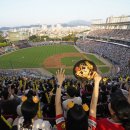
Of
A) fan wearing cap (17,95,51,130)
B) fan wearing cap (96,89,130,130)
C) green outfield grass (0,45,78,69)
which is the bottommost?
green outfield grass (0,45,78,69)

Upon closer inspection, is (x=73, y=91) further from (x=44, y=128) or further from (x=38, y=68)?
(x=38, y=68)

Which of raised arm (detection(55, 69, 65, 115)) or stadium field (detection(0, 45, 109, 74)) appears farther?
stadium field (detection(0, 45, 109, 74))

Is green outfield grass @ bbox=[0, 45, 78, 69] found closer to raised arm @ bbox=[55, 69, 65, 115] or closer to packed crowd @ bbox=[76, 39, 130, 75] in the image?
packed crowd @ bbox=[76, 39, 130, 75]

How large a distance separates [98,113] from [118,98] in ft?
12.4

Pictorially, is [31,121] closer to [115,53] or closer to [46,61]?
[46,61]

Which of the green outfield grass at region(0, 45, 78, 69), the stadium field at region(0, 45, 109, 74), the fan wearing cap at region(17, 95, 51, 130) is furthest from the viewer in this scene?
the green outfield grass at region(0, 45, 78, 69)

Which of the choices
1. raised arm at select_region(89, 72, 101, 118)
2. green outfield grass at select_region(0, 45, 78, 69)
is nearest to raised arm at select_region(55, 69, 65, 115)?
raised arm at select_region(89, 72, 101, 118)

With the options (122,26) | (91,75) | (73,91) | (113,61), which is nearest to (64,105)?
(73,91)

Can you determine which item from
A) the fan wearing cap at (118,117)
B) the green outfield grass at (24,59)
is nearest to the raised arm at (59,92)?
the fan wearing cap at (118,117)

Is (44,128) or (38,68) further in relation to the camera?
(38,68)

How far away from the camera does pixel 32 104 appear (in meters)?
4.69

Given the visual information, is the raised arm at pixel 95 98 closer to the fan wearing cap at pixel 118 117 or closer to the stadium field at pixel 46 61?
the fan wearing cap at pixel 118 117

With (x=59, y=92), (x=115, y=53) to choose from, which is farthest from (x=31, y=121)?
(x=115, y=53)

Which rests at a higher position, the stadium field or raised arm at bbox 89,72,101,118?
raised arm at bbox 89,72,101,118
